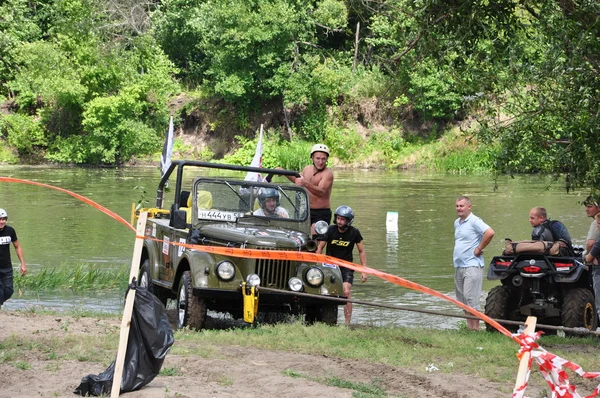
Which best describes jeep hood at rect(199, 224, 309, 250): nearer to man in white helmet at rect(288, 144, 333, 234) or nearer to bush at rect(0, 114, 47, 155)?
man in white helmet at rect(288, 144, 333, 234)

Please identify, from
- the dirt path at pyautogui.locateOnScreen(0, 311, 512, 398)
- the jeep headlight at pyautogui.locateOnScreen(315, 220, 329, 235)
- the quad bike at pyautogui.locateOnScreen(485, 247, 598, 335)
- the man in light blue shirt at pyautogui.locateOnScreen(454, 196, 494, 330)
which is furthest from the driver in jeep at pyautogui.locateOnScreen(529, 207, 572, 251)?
the dirt path at pyautogui.locateOnScreen(0, 311, 512, 398)

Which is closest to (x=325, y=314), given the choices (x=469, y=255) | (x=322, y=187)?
(x=322, y=187)

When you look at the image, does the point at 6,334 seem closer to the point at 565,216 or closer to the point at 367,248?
the point at 367,248

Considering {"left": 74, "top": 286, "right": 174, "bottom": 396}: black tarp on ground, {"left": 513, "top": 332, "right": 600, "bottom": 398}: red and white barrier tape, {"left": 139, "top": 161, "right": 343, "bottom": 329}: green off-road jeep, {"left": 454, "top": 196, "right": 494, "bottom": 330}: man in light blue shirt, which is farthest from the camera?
{"left": 454, "top": 196, "right": 494, "bottom": 330}: man in light blue shirt

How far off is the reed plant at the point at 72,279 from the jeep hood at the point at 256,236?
4.61 m

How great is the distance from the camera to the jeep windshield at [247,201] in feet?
40.9

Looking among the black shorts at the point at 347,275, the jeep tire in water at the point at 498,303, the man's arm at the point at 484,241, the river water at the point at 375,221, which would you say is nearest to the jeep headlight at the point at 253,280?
the black shorts at the point at 347,275

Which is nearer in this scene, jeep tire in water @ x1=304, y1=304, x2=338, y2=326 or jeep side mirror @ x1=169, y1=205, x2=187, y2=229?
jeep tire in water @ x1=304, y1=304, x2=338, y2=326

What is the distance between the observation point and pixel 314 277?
11.6 meters

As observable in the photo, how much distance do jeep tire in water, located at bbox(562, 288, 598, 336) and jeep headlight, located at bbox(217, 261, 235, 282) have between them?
153 inches

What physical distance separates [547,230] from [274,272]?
3.37m

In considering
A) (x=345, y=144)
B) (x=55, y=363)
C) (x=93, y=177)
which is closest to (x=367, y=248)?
(x=55, y=363)

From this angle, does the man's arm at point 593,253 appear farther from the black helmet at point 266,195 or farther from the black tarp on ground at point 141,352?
the black tarp on ground at point 141,352

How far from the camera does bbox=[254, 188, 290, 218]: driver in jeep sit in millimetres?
12711
